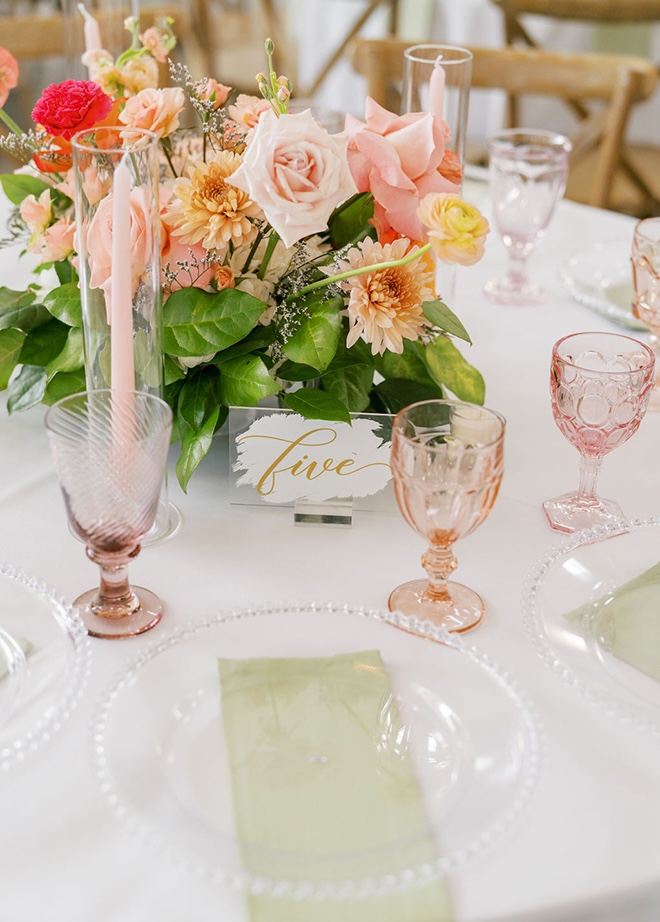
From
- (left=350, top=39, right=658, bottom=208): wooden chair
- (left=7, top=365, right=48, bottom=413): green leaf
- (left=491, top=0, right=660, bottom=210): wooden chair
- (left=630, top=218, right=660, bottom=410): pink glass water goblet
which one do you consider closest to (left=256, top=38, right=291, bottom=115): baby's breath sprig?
(left=7, top=365, right=48, bottom=413): green leaf

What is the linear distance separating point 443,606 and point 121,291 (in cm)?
36

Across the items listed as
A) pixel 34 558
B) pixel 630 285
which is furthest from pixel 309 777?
pixel 630 285

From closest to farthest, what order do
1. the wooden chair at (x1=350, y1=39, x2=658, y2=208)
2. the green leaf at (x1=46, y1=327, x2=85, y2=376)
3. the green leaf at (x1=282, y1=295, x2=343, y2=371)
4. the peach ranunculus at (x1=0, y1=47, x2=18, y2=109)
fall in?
1. the green leaf at (x1=282, y1=295, x2=343, y2=371)
2. the green leaf at (x1=46, y1=327, x2=85, y2=376)
3. the peach ranunculus at (x1=0, y1=47, x2=18, y2=109)
4. the wooden chair at (x1=350, y1=39, x2=658, y2=208)

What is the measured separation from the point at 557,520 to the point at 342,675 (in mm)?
315

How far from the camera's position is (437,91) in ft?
3.69

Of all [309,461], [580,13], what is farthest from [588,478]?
[580,13]

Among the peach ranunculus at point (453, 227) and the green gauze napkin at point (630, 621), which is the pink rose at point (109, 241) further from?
the green gauze napkin at point (630, 621)

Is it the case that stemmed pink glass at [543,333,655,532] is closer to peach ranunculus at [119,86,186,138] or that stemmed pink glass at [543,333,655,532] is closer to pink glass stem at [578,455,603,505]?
pink glass stem at [578,455,603,505]

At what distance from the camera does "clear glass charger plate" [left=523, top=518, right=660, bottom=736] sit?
757 millimetres

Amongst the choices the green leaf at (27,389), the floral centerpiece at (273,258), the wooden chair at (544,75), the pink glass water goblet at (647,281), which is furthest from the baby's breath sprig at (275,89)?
the wooden chair at (544,75)

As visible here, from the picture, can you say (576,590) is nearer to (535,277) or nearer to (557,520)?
(557,520)

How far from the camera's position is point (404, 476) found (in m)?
0.81

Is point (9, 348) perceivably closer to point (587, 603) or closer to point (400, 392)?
point (400, 392)

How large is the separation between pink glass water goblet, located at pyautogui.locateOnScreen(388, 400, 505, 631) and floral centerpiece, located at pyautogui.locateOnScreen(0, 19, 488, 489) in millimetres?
89
